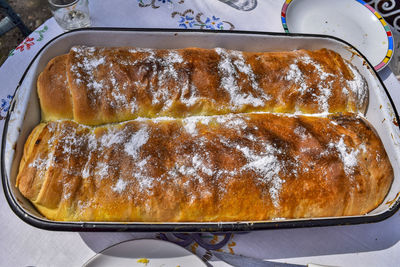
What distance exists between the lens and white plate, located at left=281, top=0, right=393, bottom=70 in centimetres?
166

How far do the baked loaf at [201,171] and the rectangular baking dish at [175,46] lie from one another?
0.05m

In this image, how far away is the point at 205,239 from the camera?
1198 mm

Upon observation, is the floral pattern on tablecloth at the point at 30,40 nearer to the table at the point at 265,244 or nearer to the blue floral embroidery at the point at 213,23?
the table at the point at 265,244

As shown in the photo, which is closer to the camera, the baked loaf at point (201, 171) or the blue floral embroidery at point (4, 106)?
the baked loaf at point (201, 171)

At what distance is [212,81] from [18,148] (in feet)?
2.65

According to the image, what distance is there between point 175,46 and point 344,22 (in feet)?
3.36

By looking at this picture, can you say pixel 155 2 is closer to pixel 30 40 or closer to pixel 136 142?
pixel 30 40

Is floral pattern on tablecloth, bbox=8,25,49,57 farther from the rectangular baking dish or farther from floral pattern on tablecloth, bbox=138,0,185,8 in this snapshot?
floral pattern on tablecloth, bbox=138,0,185,8

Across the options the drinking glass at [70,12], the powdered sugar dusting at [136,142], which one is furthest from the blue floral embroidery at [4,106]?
the powdered sugar dusting at [136,142]

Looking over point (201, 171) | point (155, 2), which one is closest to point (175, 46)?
point (155, 2)

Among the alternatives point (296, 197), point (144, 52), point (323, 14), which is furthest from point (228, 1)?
point (296, 197)

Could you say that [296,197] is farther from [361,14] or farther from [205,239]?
[361,14]

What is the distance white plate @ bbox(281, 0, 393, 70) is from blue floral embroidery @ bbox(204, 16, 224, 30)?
35 cm

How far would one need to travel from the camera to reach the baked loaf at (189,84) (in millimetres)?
1217
